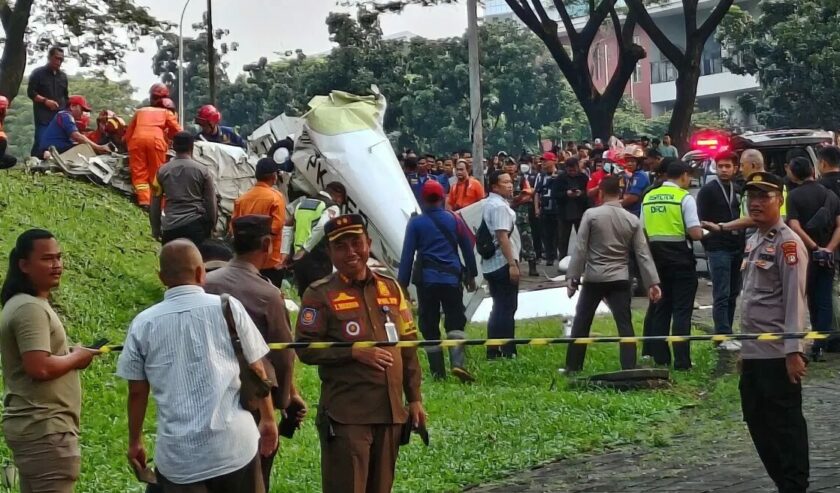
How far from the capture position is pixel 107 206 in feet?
54.7

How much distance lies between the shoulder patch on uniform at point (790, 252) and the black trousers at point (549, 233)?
14707 millimetres

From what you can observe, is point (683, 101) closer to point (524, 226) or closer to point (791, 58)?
point (524, 226)

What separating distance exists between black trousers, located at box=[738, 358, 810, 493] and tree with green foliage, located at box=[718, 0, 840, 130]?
113ft

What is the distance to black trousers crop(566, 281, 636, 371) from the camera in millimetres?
11805

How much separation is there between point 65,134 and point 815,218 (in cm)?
1012

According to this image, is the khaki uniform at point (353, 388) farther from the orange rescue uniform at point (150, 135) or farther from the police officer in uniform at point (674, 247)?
the orange rescue uniform at point (150, 135)

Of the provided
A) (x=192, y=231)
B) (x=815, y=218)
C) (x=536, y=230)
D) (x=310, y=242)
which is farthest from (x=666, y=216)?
(x=536, y=230)

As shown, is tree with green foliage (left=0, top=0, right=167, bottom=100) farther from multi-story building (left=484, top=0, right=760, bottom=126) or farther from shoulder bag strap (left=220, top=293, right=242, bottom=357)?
multi-story building (left=484, top=0, right=760, bottom=126)

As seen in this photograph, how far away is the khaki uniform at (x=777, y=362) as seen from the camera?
712 centimetres

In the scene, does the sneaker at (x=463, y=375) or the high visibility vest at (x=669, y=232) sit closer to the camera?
the sneaker at (x=463, y=375)

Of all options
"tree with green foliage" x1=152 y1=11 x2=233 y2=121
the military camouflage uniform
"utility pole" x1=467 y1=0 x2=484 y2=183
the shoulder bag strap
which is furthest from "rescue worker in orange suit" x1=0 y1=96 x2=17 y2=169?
"tree with green foliage" x1=152 y1=11 x2=233 y2=121

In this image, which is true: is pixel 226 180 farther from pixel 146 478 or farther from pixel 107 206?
pixel 146 478

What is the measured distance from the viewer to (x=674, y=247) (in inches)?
478

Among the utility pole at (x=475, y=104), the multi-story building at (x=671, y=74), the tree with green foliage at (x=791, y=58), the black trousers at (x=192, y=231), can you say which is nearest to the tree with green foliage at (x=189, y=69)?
the multi-story building at (x=671, y=74)
